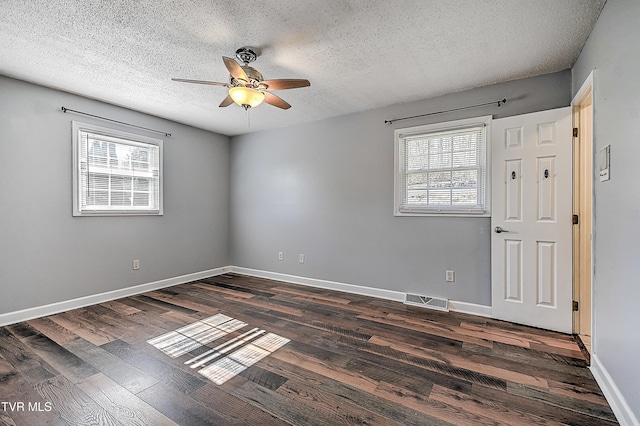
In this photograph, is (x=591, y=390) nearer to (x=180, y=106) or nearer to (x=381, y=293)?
(x=381, y=293)

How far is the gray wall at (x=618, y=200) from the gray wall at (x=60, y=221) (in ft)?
15.8

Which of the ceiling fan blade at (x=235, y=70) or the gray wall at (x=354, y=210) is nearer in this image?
the ceiling fan blade at (x=235, y=70)

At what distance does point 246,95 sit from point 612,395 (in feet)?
10.4

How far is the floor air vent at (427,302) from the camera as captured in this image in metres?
3.32

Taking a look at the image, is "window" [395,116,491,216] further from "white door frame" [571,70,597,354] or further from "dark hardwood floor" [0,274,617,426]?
"dark hardwood floor" [0,274,617,426]

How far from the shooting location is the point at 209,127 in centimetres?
473

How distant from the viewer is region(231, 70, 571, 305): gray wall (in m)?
3.19

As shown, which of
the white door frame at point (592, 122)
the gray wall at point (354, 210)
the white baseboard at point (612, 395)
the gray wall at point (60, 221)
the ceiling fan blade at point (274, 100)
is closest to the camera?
the white baseboard at point (612, 395)

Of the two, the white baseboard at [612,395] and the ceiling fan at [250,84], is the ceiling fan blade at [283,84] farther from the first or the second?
the white baseboard at [612,395]

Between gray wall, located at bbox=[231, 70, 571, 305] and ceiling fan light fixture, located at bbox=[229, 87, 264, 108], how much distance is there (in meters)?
1.84

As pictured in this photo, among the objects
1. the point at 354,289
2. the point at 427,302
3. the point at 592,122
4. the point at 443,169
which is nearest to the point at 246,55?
the point at 443,169

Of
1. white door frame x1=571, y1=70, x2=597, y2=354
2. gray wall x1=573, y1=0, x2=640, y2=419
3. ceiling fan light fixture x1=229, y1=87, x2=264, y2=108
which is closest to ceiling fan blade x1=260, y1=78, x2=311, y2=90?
ceiling fan light fixture x1=229, y1=87, x2=264, y2=108

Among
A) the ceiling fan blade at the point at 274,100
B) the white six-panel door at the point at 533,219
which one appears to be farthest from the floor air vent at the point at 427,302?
the ceiling fan blade at the point at 274,100

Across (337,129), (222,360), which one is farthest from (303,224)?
(222,360)
